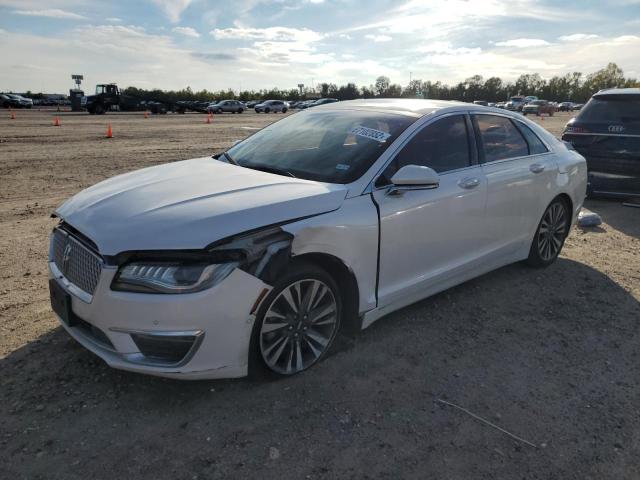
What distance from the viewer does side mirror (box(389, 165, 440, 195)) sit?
3328 millimetres

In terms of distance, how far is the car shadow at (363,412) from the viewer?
2520 millimetres

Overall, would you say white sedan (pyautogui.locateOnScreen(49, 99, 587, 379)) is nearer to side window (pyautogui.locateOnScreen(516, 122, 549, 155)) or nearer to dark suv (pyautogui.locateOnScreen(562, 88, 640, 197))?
side window (pyautogui.locateOnScreen(516, 122, 549, 155))

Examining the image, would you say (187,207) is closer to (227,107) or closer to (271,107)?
(227,107)

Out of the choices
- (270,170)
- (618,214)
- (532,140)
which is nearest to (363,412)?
(270,170)

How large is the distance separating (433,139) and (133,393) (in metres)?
2.72

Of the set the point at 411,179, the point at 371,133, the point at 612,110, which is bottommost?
the point at 411,179

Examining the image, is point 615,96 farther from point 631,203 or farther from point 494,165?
point 494,165

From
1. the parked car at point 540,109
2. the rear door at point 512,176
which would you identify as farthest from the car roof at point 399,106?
the parked car at point 540,109

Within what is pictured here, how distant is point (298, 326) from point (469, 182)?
185 cm

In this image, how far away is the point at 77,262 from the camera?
2.95 meters

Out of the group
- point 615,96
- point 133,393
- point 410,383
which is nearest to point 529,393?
point 410,383

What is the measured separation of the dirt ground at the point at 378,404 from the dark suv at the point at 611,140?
12.7ft

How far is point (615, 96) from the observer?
7996 mm

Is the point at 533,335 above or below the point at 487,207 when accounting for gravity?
below
